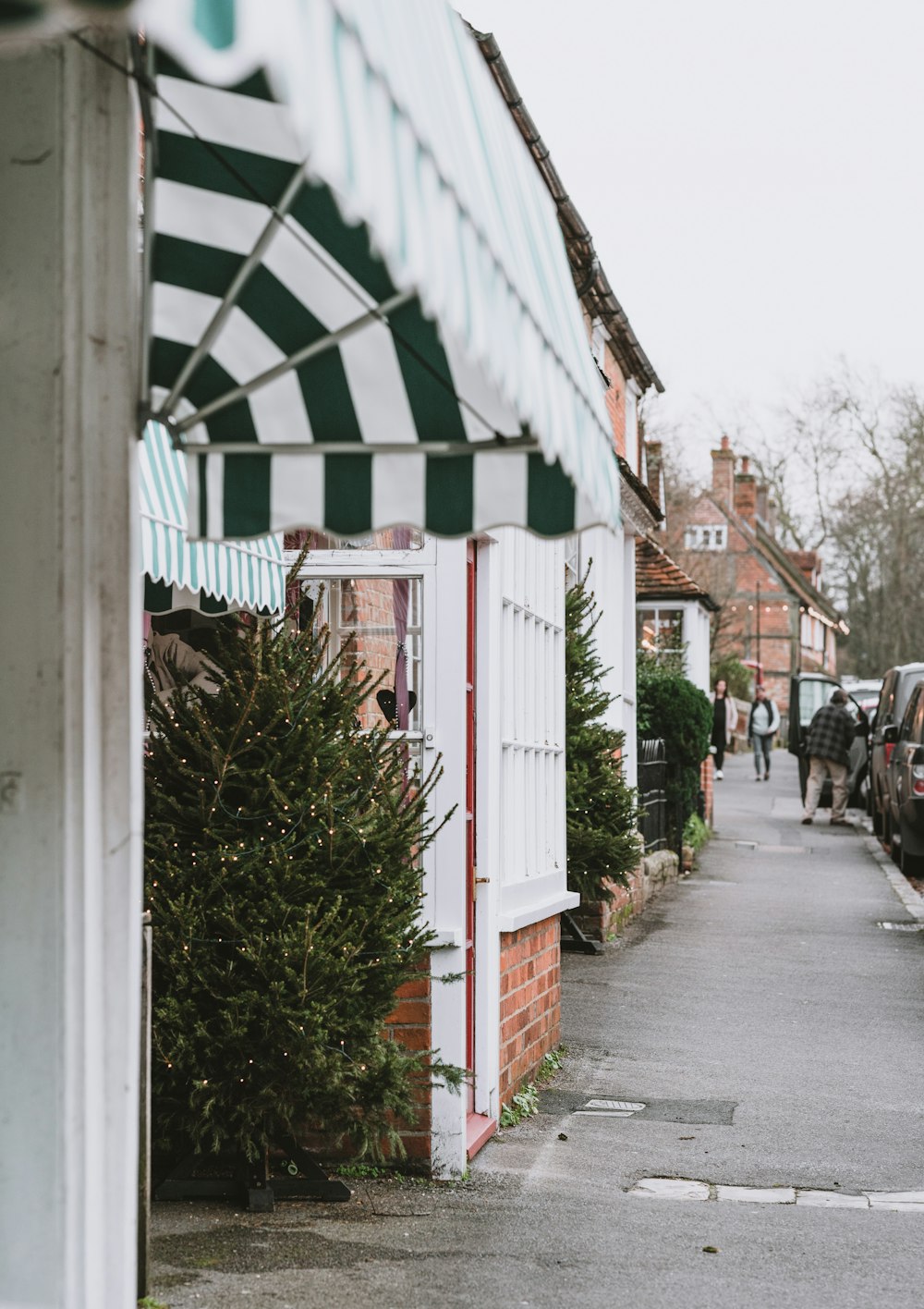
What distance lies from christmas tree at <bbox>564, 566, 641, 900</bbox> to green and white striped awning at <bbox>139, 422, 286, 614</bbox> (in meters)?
5.73

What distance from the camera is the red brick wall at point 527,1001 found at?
7.12 meters

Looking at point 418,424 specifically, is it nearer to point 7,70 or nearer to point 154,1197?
point 7,70

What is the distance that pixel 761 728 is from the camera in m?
33.3

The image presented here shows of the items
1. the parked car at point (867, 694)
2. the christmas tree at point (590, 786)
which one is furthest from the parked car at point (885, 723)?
the christmas tree at point (590, 786)

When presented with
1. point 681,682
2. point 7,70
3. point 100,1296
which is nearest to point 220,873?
point 100,1296

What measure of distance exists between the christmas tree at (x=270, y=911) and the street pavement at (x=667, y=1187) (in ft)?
1.36

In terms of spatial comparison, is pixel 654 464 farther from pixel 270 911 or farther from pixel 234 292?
pixel 234 292

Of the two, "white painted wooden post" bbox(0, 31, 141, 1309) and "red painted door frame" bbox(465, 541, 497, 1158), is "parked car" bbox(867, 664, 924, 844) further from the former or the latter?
"white painted wooden post" bbox(0, 31, 141, 1309)

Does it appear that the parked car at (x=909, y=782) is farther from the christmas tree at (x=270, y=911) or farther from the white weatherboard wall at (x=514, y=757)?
the christmas tree at (x=270, y=911)

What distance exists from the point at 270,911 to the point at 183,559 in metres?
1.20

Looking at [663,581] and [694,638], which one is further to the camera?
[694,638]

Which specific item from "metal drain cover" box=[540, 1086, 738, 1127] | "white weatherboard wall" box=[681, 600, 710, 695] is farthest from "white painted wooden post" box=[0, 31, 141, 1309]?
"white weatherboard wall" box=[681, 600, 710, 695]

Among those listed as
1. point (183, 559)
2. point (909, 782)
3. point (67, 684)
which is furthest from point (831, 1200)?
point (909, 782)

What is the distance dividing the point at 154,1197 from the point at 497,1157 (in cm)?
153
